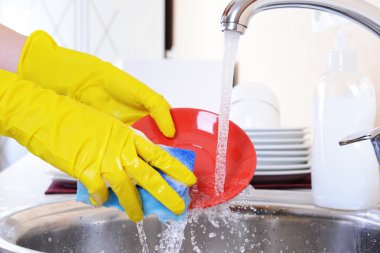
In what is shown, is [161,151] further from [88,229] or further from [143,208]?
[88,229]

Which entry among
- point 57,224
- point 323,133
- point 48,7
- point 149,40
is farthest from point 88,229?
point 48,7

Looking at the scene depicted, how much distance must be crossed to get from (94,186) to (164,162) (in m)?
0.09

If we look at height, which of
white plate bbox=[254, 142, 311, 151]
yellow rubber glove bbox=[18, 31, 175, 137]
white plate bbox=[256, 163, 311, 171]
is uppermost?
yellow rubber glove bbox=[18, 31, 175, 137]

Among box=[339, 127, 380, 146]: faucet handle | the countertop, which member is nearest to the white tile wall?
the countertop

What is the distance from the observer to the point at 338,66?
848mm

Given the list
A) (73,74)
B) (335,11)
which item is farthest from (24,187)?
(335,11)

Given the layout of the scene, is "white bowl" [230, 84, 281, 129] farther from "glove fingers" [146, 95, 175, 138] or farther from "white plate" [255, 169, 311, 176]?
"glove fingers" [146, 95, 175, 138]

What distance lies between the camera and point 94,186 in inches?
27.2

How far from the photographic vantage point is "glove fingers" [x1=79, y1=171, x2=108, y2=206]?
69cm

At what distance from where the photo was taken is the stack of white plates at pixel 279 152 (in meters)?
1.07

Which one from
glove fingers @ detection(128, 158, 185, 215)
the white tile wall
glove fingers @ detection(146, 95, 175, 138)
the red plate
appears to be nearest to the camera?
glove fingers @ detection(128, 158, 185, 215)

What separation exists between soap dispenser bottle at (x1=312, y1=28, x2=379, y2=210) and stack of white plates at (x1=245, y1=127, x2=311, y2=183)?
0.66ft

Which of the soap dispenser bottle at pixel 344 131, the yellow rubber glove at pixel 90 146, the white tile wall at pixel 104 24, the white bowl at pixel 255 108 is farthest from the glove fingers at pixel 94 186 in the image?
the white tile wall at pixel 104 24

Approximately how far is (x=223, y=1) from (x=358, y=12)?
1552 mm
